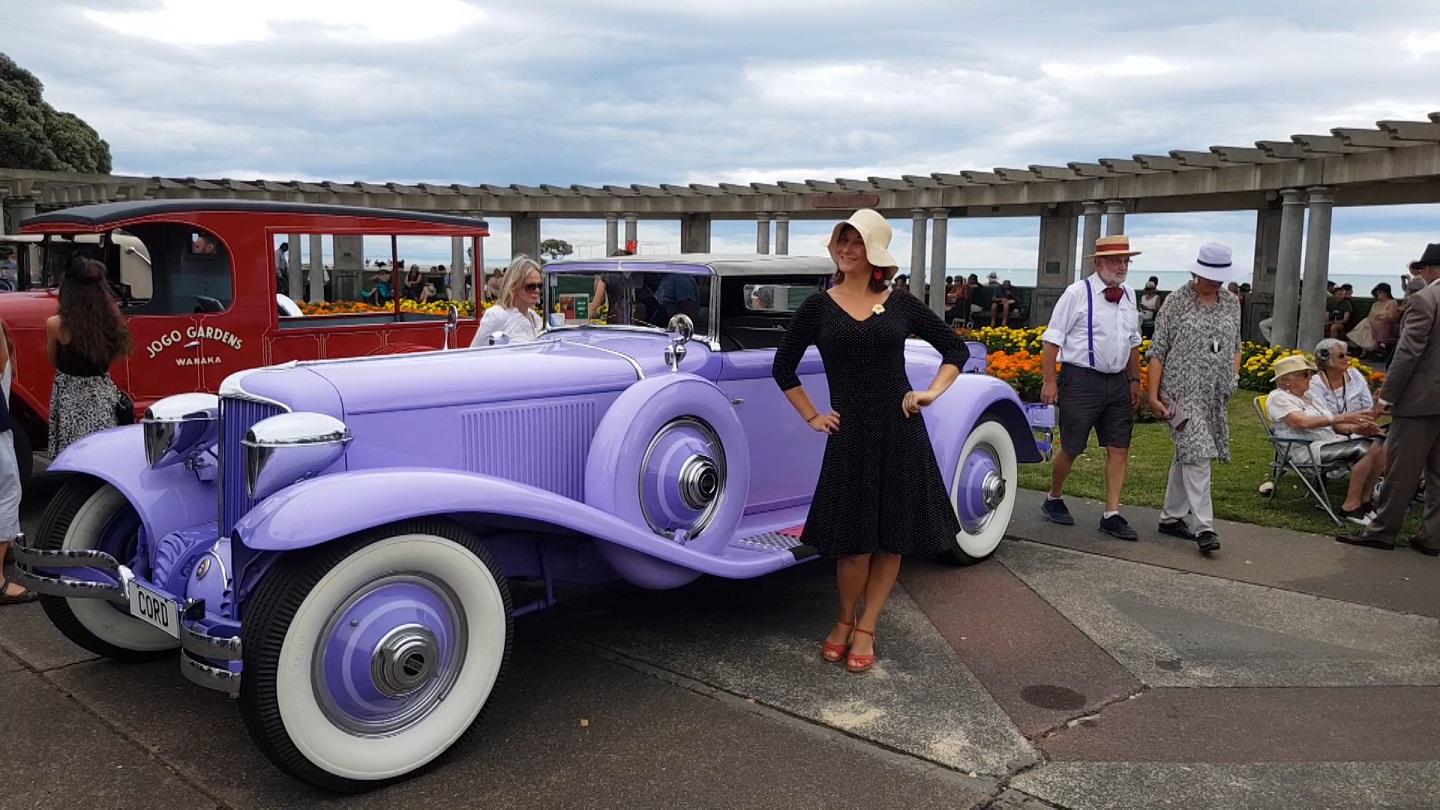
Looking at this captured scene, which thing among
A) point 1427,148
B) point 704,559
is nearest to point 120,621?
point 704,559

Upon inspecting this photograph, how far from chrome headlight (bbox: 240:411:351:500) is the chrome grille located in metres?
0.19

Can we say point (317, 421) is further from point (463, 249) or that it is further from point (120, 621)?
point (463, 249)

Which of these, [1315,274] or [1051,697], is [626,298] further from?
[1315,274]

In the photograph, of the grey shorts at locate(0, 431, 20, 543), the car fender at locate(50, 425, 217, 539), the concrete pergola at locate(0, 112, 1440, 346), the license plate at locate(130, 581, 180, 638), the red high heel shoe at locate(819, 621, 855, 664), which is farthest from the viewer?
the concrete pergola at locate(0, 112, 1440, 346)

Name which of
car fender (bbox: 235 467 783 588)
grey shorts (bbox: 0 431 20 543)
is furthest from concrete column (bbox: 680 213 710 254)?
car fender (bbox: 235 467 783 588)

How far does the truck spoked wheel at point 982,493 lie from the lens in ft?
17.9

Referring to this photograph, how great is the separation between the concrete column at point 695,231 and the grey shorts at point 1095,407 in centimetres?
2101

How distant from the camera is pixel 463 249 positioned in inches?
1001

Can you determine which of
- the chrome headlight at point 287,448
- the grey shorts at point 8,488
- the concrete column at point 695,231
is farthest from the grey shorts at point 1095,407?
the concrete column at point 695,231

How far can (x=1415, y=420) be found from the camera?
19.0 ft

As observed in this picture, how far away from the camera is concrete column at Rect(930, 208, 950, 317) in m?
23.5

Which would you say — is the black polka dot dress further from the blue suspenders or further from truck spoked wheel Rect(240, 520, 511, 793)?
the blue suspenders

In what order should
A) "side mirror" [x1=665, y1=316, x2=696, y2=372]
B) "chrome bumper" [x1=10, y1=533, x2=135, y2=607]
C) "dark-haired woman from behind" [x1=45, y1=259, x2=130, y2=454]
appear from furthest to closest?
"dark-haired woman from behind" [x1=45, y1=259, x2=130, y2=454], "side mirror" [x1=665, y1=316, x2=696, y2=372], "chrome bumper" [x1=10, y1=533, x2=135, y2=607]

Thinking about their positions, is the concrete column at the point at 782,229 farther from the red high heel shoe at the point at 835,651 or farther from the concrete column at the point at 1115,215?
the red high heel shoe at the point at 835,651
